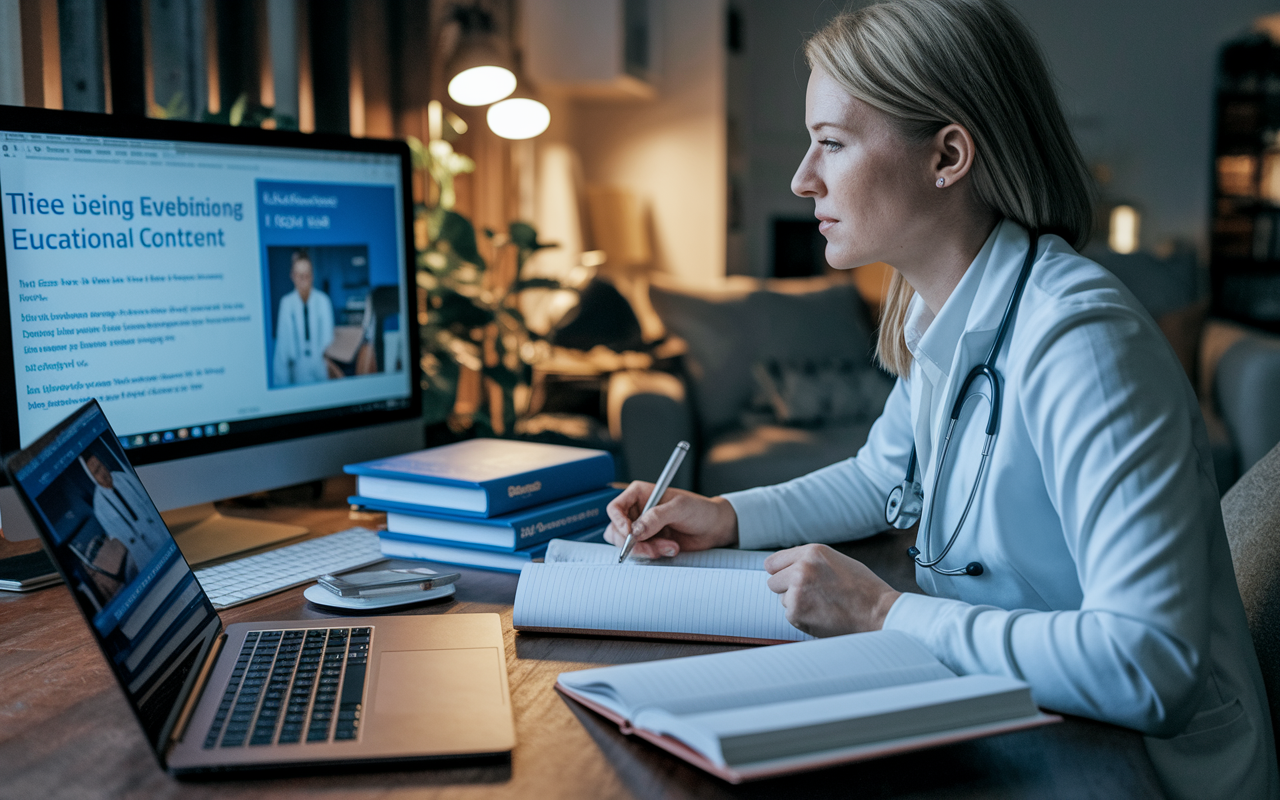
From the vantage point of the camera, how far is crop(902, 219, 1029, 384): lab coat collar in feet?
3.09

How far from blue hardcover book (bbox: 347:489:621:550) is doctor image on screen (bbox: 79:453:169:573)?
1.16 feet

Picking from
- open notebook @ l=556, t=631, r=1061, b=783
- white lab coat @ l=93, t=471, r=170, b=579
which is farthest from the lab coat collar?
white lab coat @ l=93, t=471, r=170, b=579

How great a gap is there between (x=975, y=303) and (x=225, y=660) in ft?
2.42

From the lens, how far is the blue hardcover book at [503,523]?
106 cm

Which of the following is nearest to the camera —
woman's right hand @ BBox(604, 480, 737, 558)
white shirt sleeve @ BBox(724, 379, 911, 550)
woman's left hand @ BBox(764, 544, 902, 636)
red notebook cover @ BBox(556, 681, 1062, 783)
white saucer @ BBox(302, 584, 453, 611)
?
red notebook cover @ BBox(556, 681, 1062, 783)

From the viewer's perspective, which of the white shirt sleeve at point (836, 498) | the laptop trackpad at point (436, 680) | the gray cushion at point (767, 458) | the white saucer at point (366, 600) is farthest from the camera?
the gray cushion at point (767, 458)

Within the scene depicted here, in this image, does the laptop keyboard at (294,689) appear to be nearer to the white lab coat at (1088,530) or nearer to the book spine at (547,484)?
the book spine at (547,484)

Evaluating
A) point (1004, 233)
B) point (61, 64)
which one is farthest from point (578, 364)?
point (1004, 233)

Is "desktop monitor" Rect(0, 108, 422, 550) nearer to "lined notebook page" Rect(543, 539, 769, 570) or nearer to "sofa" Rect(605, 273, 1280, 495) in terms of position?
"lined notebook page" Rect(543, 539, 769, 570)

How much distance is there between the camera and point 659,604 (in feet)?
2.76

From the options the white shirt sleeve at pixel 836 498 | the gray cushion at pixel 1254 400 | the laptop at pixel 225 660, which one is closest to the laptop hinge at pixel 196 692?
the laptop at pixel 225 660

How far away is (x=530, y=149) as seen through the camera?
12.8 ft

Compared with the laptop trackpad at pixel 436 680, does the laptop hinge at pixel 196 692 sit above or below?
above

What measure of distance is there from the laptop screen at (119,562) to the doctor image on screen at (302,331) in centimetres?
45
